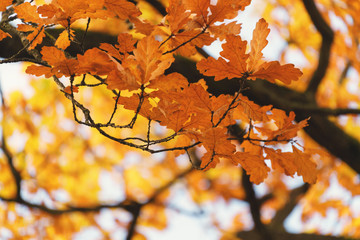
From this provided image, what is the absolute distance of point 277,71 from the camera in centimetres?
77

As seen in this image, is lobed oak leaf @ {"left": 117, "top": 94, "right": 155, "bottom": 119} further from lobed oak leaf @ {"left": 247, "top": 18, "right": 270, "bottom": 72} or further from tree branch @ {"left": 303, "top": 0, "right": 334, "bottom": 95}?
tree branch @ {"left": 303, "top": 0, "right": 334, "bottom": 95}

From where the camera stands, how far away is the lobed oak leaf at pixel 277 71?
0.76 metres

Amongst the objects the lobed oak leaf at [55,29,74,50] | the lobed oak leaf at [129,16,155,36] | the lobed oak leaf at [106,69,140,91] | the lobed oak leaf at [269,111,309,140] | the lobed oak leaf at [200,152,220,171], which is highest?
the lobed oak leaf at [129,16,155,36]

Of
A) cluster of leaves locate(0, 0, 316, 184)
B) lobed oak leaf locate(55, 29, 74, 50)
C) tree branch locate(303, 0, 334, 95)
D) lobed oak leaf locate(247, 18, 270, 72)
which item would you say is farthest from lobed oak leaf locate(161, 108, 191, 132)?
tree branch locate(303, 0, 334, 95)

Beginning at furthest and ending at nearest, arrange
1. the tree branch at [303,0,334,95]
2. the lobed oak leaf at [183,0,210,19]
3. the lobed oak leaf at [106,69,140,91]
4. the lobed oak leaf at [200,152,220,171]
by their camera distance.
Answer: the tree branch at [303,0,334,95] < the lobed oak leaf at [200,152,220,171] < the lobed oak leaf at [183,0,210,19] < the lobed oak leaf at [106,69,140,91]

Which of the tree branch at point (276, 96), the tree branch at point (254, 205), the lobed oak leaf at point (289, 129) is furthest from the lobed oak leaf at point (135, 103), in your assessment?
the tree branch at point (254, 205)

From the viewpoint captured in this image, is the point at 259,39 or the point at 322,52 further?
the point at 322,52

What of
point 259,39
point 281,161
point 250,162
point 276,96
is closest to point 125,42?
point 259,39

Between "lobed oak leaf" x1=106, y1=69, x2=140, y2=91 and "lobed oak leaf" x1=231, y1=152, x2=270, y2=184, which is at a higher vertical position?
"lobed oak leaf" x1=106, y1=69, x2=140, y2=91

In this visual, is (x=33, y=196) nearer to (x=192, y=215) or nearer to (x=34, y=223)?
(x=34, y=223)

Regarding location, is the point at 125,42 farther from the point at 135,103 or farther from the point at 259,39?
the point at 259,39

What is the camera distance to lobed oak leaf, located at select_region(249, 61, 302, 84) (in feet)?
2.49

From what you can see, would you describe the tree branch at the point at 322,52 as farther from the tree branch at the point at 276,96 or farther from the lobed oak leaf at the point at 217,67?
the lobed oak leaf at the point at 217,67

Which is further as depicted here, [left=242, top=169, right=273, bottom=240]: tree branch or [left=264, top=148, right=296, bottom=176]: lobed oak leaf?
[left=242, top=169, right=273, bottom=240]: tree branch
